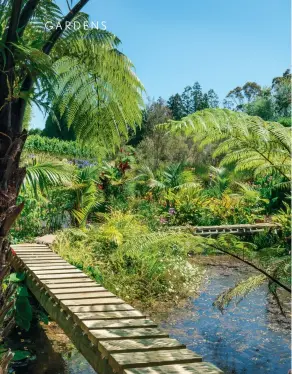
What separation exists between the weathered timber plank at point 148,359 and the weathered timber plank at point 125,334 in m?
0.28

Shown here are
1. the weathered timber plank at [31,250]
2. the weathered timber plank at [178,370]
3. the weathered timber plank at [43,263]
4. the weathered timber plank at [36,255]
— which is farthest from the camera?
the weathered timber plank at [31,250]

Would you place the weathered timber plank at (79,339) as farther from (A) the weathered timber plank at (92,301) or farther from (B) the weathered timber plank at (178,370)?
(B) the weathered timber plank at (178,370)

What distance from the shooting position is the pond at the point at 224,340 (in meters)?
4.82

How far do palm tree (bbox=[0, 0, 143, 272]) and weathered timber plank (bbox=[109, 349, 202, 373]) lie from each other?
36.9 inches

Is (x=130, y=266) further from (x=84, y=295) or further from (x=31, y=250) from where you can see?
(x=84, y=295)

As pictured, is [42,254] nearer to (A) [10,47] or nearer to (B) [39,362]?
(B) [39,362]

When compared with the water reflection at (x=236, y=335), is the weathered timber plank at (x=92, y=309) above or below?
above

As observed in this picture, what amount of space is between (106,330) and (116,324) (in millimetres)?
176

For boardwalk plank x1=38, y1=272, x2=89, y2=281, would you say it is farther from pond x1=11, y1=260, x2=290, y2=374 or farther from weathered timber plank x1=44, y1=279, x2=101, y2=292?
pond x1=11, y1=260, x2=290, y2=374

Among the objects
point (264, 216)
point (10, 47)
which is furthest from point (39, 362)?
point (264, 216)

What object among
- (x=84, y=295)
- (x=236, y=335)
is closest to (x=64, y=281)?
(x=84, y=295)

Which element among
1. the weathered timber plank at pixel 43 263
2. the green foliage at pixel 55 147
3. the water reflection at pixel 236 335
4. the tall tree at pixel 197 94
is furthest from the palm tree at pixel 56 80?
the tall tree at pixel 197 94

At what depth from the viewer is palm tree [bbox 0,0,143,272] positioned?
3807 mm

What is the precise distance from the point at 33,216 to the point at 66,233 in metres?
0.62
